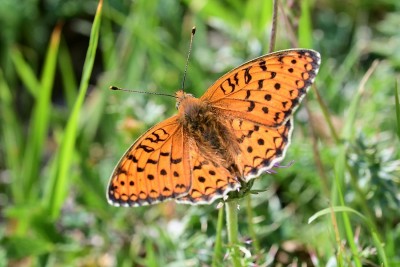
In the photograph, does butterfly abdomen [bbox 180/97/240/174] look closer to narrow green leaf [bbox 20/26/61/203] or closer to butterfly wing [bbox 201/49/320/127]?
butterfly wing [bbox 201/49/320/127]

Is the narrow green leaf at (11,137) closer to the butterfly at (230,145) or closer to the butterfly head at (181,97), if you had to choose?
the butterfly head at (181,97)

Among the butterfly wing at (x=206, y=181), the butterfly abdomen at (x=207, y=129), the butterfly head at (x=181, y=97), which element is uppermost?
the butterfly head at (x=181, y=97)

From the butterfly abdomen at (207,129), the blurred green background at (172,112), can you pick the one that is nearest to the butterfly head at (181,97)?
the butterfly abdomen at (207,129)

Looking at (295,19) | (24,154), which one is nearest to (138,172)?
(295,19)

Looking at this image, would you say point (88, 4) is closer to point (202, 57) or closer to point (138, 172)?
point (202, 57)

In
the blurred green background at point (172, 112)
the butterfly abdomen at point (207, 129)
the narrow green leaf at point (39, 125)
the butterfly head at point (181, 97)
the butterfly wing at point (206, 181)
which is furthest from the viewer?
the narrow green leaf at point (39, 125)
